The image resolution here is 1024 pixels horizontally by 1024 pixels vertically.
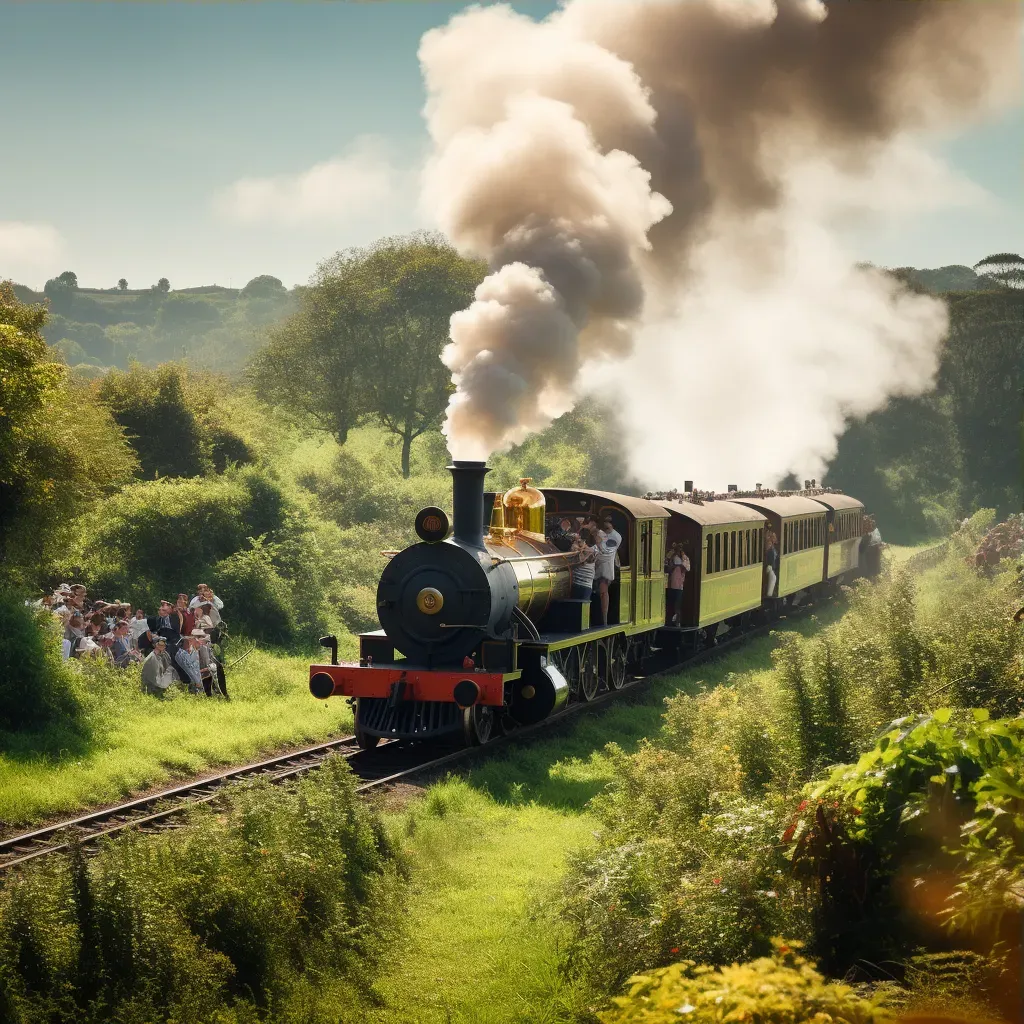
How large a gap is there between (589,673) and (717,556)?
4458 millimetres

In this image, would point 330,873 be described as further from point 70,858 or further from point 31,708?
point 31,708

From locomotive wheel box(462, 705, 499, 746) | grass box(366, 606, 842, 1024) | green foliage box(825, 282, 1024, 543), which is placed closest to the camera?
grass box(366, 606, 842, 1024)

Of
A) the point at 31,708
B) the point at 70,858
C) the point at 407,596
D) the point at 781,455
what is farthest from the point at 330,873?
the point at 781,455

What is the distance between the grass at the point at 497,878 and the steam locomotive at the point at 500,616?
2.59 ft

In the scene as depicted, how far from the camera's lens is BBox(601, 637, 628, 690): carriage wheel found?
1570 centimetres

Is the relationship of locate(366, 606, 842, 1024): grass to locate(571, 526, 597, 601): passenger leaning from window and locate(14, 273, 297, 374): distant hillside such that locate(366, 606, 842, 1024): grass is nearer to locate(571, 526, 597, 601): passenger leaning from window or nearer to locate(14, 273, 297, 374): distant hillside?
locate(571, 526, 597, 601): passenger leaning from window

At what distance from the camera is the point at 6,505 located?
47.4 ft

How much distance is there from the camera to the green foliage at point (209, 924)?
5.71 meters

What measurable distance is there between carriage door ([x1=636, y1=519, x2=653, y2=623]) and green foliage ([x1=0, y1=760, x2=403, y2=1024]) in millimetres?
8156

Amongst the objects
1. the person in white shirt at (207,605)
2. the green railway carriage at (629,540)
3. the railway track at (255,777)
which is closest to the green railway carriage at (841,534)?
the green railway carriage at (629,540)

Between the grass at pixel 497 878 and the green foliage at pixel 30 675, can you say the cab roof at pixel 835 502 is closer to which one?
the grass at pixel 497 878

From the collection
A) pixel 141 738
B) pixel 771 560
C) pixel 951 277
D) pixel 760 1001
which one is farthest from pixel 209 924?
pixel 951 277

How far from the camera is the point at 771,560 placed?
901 inches

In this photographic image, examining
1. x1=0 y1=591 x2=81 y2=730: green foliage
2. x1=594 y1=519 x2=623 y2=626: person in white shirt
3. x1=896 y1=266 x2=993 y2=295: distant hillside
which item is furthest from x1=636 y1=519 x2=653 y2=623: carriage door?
x1=896 y1=266 x2=993 y2=295: distant hillside
